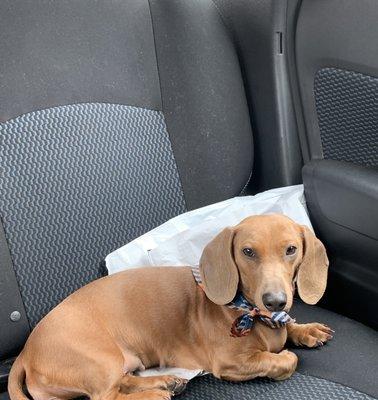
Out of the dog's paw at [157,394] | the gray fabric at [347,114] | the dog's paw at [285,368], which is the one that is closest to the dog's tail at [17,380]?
the dog's paw at [157,394]

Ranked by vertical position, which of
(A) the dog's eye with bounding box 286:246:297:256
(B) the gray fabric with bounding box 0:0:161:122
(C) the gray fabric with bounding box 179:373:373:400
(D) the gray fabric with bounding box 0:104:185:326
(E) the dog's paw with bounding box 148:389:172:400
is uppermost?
(B) the gray fabric with bounding box 0:0:161:122

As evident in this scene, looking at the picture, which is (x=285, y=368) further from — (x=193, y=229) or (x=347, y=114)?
(x=347, y=114)

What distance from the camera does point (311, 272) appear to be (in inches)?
65.1

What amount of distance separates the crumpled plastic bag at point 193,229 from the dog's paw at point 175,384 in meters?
0.33

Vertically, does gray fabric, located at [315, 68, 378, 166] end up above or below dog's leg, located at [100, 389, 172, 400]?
above

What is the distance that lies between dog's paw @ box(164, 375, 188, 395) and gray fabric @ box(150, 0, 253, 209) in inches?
20.3

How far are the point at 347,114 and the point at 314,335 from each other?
0.56 metres

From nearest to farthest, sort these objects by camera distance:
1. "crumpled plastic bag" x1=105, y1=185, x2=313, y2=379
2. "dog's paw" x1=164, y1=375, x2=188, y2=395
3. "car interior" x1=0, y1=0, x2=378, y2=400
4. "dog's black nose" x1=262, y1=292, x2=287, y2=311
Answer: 1. "dog's black nose" x1=262, y1=292, x2=287, y2=311
2. "dog's paw" x1=164, y1=375, x2=188, y2=395
3. "car interior" x1=0, y1=0, x2=378, y2=400
4. "crumpled plastic bag" x1=105, y1=185, x2=313, y2=379

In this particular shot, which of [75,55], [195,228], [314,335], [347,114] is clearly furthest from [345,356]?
[75,55]

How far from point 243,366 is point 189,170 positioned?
58 cm

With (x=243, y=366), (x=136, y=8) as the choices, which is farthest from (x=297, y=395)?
(x=136, y=8)

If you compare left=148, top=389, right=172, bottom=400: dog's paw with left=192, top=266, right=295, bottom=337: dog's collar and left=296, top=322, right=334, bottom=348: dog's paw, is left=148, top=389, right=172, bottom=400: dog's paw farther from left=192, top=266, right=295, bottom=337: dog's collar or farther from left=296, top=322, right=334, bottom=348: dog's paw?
left=296, top=322, right=334, bottom=348: dog's paw

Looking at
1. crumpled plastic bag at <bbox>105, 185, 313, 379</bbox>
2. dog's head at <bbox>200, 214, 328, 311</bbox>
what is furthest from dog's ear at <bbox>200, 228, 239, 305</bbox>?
crumpled plastic bag at <bbox>105, 185, 313, 379</bbox>

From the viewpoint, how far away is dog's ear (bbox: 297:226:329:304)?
5.40 feet
